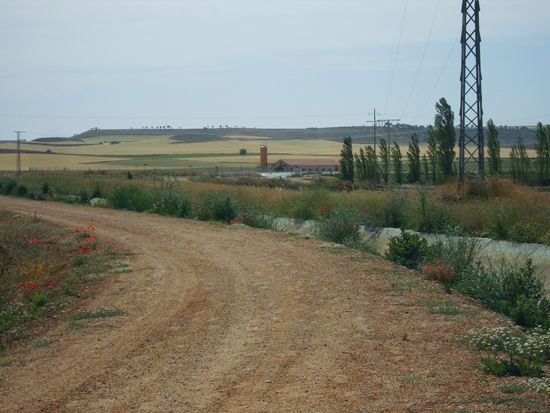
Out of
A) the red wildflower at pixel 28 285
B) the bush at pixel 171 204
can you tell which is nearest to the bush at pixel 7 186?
the bush at pixel 171 204

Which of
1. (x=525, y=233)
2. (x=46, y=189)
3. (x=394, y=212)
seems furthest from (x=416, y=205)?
(x=46, y=189)

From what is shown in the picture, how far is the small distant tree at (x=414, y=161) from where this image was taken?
77.2m

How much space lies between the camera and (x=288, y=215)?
3139 centimetres

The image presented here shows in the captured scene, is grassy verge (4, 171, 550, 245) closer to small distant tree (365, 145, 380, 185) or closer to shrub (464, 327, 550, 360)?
shrub (464, 327, 550, 360)

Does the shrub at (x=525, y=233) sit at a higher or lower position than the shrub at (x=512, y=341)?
higher

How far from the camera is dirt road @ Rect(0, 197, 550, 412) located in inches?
313

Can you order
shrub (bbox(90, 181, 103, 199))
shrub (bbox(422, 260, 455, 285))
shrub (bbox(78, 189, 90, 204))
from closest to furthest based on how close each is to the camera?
shrub (bbox(422, 260, 455, 285)) → shrub (bbox(78, 189, 90, 204)) → shrub (bbox(90, 181, 103, 199))

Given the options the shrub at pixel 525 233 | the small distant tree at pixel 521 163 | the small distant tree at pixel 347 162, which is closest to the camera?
the shrub at pixel 525 233

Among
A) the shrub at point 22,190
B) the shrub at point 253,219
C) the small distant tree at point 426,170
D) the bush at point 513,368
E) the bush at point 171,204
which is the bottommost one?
the bush at point 513,368

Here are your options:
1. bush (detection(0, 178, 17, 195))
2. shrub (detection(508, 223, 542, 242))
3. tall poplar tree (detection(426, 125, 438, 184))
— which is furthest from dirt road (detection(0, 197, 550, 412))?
tall poplar tree (detection(426, 125, 438, 184))

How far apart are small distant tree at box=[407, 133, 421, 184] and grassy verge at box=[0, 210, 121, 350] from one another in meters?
52.6

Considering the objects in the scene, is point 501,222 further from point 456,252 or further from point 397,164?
point 397,164

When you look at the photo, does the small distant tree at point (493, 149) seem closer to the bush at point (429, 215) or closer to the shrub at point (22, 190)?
the shrub at point (22, 190)

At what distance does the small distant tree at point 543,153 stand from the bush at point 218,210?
150 ft
